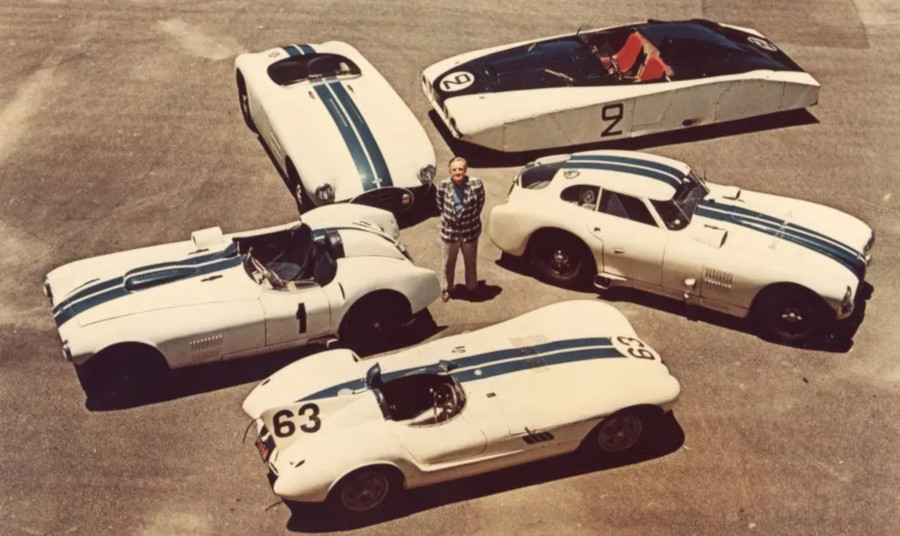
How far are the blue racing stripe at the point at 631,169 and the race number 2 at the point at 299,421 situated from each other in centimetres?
486

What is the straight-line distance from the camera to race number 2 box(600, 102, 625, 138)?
44.0 feet

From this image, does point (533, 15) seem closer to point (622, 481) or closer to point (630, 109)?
point (630, 109)

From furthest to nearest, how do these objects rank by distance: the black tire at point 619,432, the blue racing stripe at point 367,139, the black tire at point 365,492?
the blue racing stripe at point 367,139 < the black tire at point 619,432 < the black tire at point 365,492

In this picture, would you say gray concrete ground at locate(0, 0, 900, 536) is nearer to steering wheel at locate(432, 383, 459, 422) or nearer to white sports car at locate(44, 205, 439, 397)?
white sports car at locate(44, 205, 439, 397)

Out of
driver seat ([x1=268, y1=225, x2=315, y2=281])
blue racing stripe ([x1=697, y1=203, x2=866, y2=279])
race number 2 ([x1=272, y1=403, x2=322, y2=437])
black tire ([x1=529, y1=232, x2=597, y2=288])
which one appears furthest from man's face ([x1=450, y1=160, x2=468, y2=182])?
race number 2 ([x1=272, y1=403, x2=322, y2=437])

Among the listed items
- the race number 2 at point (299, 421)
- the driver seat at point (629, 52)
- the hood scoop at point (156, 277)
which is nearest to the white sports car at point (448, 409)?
the race number 2 at point (299, 421)

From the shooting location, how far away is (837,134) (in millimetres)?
14672

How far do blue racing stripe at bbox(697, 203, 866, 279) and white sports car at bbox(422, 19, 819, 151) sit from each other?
9.31ft

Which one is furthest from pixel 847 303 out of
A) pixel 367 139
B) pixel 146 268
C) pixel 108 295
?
pixel 108 295

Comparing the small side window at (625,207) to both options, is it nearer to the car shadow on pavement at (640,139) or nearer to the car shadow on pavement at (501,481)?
the car shadow on pavement at (501,481)

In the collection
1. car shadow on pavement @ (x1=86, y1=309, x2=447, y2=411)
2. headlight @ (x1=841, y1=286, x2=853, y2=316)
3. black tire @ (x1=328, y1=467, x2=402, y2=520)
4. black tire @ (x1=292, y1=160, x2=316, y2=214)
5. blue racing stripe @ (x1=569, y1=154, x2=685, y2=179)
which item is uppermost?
blue racing stripe @ (x1=569, y1=154, x2=685, y2=179)

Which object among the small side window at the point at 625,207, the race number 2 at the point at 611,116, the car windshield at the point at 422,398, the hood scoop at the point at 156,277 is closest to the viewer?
the car windshield at the point at 422,398

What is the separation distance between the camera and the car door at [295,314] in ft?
32.3

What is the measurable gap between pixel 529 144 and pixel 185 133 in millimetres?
5305
